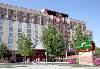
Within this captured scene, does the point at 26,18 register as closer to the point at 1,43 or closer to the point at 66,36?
the point at 1,43

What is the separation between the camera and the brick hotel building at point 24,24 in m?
102

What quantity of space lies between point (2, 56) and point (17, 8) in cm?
2006

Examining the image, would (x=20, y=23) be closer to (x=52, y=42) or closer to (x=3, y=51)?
(x=3, y=51)

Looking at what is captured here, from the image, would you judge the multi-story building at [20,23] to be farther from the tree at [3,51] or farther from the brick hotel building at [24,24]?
the tree at [3,51]

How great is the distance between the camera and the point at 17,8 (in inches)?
4151

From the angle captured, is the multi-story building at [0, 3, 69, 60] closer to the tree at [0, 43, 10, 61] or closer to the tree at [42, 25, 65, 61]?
the tree at [0, 43, 10, 61]

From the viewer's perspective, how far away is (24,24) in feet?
356

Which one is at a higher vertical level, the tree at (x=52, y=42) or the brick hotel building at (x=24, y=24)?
the brick hotel building at (x=24, y=24)

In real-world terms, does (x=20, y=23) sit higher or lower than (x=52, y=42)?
higher

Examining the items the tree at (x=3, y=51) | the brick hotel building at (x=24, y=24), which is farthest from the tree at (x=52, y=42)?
the brick hotel building at (x=24, y=24)

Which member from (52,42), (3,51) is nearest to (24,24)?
(3,51)

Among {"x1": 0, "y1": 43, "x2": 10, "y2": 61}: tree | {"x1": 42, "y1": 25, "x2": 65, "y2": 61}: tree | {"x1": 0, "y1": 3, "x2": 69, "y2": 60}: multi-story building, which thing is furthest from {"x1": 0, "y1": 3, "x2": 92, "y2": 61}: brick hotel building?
{"x1": 42, "y1": 25, "x2": 65, "y2": 61}: tree

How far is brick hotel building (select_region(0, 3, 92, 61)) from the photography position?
102 meters

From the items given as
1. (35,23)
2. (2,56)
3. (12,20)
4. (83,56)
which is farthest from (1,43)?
(83,56)
